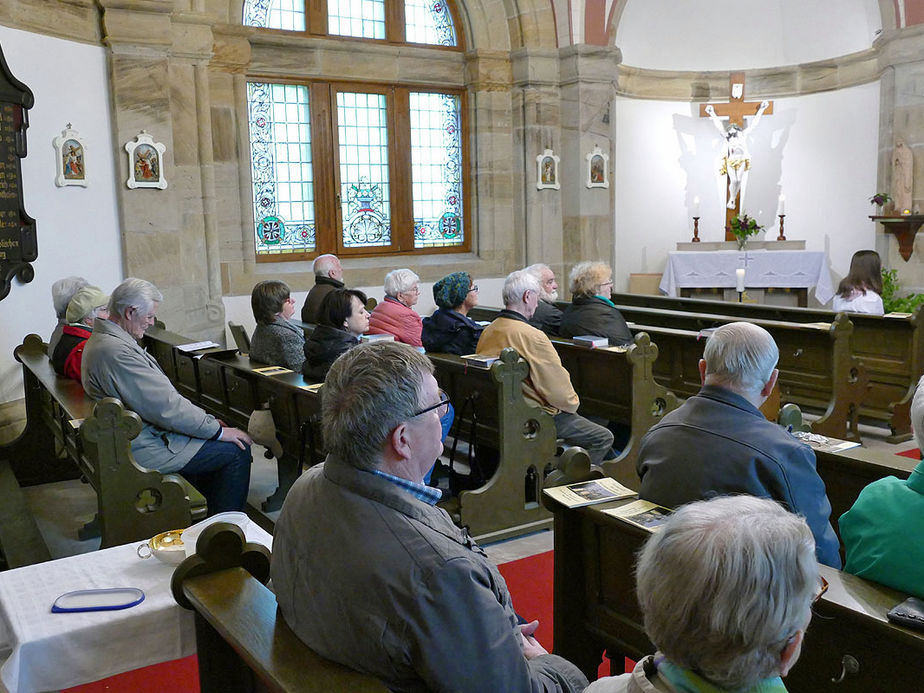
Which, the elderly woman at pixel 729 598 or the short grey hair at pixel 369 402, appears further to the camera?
the short grey hair at pixel 369 402

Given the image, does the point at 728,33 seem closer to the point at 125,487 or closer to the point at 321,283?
the point at 321,283

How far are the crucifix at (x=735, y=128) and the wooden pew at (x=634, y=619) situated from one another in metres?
11.1

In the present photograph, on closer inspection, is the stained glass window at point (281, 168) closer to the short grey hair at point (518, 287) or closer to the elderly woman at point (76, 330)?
the elderly woman at point (76, 330)

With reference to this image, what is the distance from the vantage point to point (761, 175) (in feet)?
44.1

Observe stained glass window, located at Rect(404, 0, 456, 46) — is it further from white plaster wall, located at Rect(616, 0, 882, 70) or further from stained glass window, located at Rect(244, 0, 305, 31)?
white plaster wall, located at Rect(616, 0, 882, 70)

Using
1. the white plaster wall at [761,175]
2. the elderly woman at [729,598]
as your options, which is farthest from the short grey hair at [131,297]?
the white plaster wall at [761,175]

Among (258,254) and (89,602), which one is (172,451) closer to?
(89,602)

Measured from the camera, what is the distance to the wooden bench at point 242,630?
5.43 ft

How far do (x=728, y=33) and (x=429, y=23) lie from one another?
16.6ft

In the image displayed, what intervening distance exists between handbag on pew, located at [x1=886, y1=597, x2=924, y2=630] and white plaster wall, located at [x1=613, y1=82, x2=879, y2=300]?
10898mm

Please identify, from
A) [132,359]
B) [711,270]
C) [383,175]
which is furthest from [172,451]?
[711,270]

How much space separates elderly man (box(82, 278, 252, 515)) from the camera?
416 centimetres

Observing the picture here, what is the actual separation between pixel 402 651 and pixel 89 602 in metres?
1.02

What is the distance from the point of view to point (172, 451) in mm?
4332
